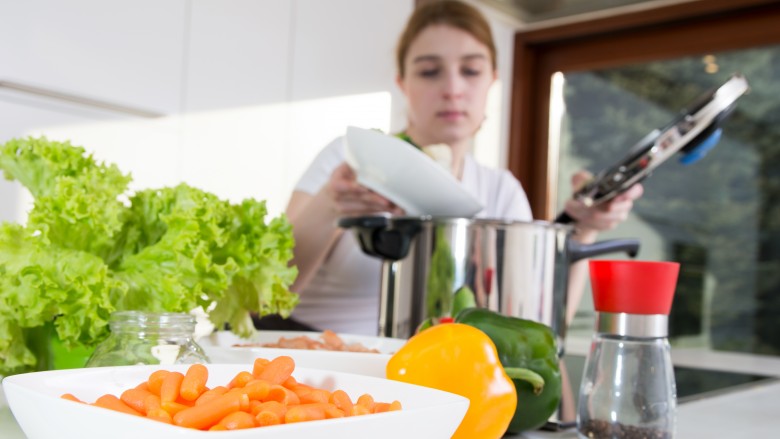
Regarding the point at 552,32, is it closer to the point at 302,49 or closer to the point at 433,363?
the point at 302,49

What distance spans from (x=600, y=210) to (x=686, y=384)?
0.31 meters

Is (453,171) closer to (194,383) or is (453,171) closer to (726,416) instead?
(726,416)

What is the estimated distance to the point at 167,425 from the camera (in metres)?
0.40

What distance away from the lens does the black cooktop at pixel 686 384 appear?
2.72 ft

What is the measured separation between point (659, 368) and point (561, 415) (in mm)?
156

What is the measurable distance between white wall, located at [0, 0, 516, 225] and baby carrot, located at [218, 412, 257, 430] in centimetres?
A: 157

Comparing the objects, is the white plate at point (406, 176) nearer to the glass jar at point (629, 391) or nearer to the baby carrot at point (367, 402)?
the glass jar at point (629, 391)

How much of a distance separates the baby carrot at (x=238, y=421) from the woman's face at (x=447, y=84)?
4.75 ft

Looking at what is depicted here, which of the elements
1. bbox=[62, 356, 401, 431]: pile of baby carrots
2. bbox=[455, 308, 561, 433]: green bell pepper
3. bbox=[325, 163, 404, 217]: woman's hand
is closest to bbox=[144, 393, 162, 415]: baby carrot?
bbox=[62, 356, 401, 431]: pile of baby carrots

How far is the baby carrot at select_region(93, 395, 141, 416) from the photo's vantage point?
1.53 ft

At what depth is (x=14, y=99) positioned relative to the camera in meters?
1.83

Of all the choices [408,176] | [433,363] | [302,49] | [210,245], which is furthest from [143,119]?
[433,363]

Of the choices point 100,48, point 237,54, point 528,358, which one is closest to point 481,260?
point 528,358

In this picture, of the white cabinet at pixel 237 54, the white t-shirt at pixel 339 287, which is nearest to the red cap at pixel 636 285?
the white t-shirt at pixel 339 287
